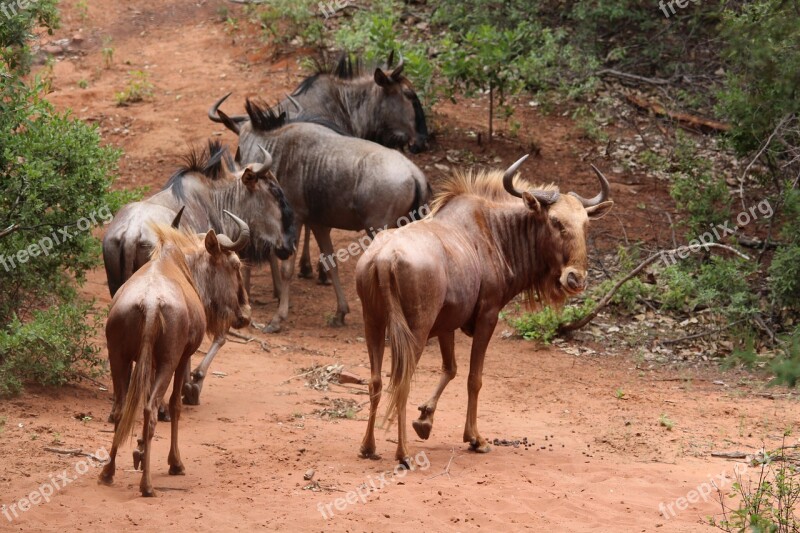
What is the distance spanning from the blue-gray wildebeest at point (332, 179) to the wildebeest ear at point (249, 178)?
1.78m

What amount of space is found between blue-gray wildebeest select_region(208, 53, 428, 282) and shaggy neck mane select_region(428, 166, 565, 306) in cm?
581

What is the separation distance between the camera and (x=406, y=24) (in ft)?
65.5

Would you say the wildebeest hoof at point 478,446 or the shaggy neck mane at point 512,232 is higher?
the shaggy neck mane at point 512,232

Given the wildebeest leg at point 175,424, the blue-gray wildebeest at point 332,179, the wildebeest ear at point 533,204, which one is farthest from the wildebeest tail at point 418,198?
the wildebeest leg at point 175,424

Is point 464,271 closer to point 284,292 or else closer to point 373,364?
point 373,364

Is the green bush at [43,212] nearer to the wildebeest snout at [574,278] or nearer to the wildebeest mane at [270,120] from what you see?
the wildebeest mane at [270,120]

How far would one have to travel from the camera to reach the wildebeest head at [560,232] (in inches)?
340

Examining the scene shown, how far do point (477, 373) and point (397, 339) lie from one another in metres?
1.24

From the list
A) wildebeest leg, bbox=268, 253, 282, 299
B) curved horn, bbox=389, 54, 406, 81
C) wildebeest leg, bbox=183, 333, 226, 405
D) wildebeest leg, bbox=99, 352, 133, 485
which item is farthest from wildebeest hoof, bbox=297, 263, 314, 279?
wildebeest leg, bbox=99, 352, 133, 485

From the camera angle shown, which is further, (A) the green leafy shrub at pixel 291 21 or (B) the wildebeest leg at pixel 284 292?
(A) the green leafy shrub at pixel 291 21

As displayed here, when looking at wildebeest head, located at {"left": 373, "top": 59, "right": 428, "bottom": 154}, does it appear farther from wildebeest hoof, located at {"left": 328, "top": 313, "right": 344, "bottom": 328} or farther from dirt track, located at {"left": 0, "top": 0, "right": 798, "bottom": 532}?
wildebeest hoof, located at {"left": 328, "top": 313, "right": 344, "bottom": 328}

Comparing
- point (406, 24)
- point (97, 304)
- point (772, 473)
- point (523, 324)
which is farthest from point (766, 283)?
point (406, 24)

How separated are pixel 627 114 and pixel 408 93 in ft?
16.0

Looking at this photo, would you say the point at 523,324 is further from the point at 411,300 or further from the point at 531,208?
the point at 411,300
